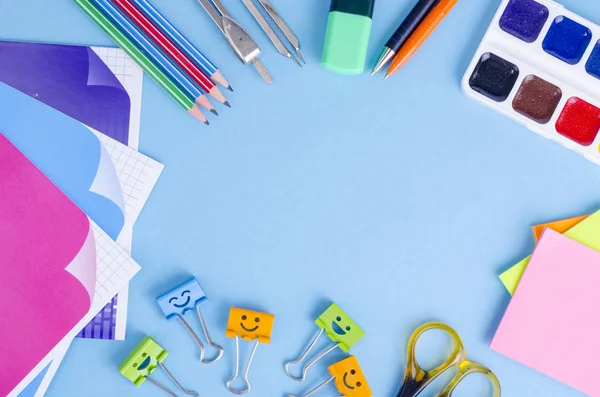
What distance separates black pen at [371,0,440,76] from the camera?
0.94m

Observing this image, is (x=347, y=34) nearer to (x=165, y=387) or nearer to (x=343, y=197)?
(x=343, y=197)

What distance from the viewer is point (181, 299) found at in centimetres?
95

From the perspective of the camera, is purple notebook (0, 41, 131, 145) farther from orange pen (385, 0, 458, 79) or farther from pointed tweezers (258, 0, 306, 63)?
orange pen (385, 0, 458, 79)

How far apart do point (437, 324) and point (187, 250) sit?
382 mm

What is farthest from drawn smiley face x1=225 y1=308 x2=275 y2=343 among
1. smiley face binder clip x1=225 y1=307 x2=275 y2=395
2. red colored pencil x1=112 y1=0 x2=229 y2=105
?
red colored pencil x1=112 y1=0 x2=229 y2=105

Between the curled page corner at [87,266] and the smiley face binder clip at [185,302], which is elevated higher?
the curled page corner at [87,266]

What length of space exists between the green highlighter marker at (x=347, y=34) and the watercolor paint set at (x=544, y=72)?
16 cm

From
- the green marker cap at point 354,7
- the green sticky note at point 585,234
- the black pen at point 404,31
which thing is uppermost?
the green marker cap at point 354,7

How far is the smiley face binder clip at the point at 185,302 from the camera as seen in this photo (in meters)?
0.95

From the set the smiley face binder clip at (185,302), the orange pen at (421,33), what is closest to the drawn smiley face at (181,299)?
the smiley face binder clip at (185,302)

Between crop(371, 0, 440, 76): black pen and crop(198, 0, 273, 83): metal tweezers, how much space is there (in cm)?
17

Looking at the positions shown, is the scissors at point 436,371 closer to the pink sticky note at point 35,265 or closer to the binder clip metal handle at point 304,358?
the binder clip metal handle at point 304,358

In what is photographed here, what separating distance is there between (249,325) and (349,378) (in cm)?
17

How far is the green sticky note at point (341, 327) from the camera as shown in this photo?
95 cm
